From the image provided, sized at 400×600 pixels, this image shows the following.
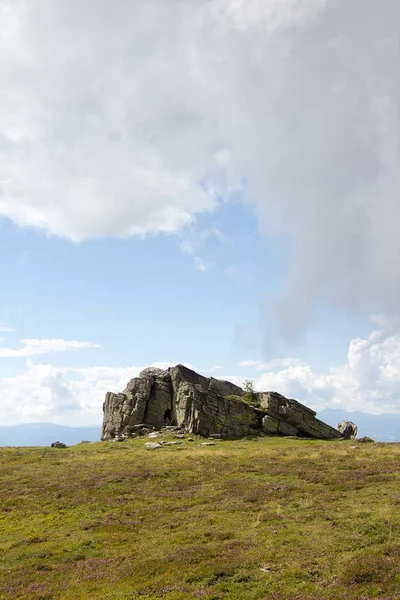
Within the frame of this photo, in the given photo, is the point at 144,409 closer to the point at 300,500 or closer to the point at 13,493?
the point at 13,493

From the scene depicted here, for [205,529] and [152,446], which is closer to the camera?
[205,529]

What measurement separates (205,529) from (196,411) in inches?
1977

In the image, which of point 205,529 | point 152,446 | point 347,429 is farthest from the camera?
point 347,429

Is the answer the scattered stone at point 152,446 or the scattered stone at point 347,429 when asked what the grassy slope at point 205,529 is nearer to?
the scattered stone at point 152,446

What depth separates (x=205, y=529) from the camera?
28.6 m

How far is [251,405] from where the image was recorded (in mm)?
86562

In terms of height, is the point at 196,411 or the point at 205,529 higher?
the point at 196,411

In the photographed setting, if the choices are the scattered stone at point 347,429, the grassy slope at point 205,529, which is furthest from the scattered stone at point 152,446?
the scattered stone at point 347,429

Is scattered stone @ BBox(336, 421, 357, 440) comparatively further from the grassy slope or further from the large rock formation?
the grassy slope

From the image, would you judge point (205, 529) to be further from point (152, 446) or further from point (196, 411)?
point (196, 411)

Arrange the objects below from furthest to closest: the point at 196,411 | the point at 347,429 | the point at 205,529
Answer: the point at 347,429 → the point at 196,411 → the point at 205,529

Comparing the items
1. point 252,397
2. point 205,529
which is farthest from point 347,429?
point 205,529

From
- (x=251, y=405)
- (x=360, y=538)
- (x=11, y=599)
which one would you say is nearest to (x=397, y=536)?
(x=360, y=538)

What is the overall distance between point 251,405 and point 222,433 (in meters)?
11.1
